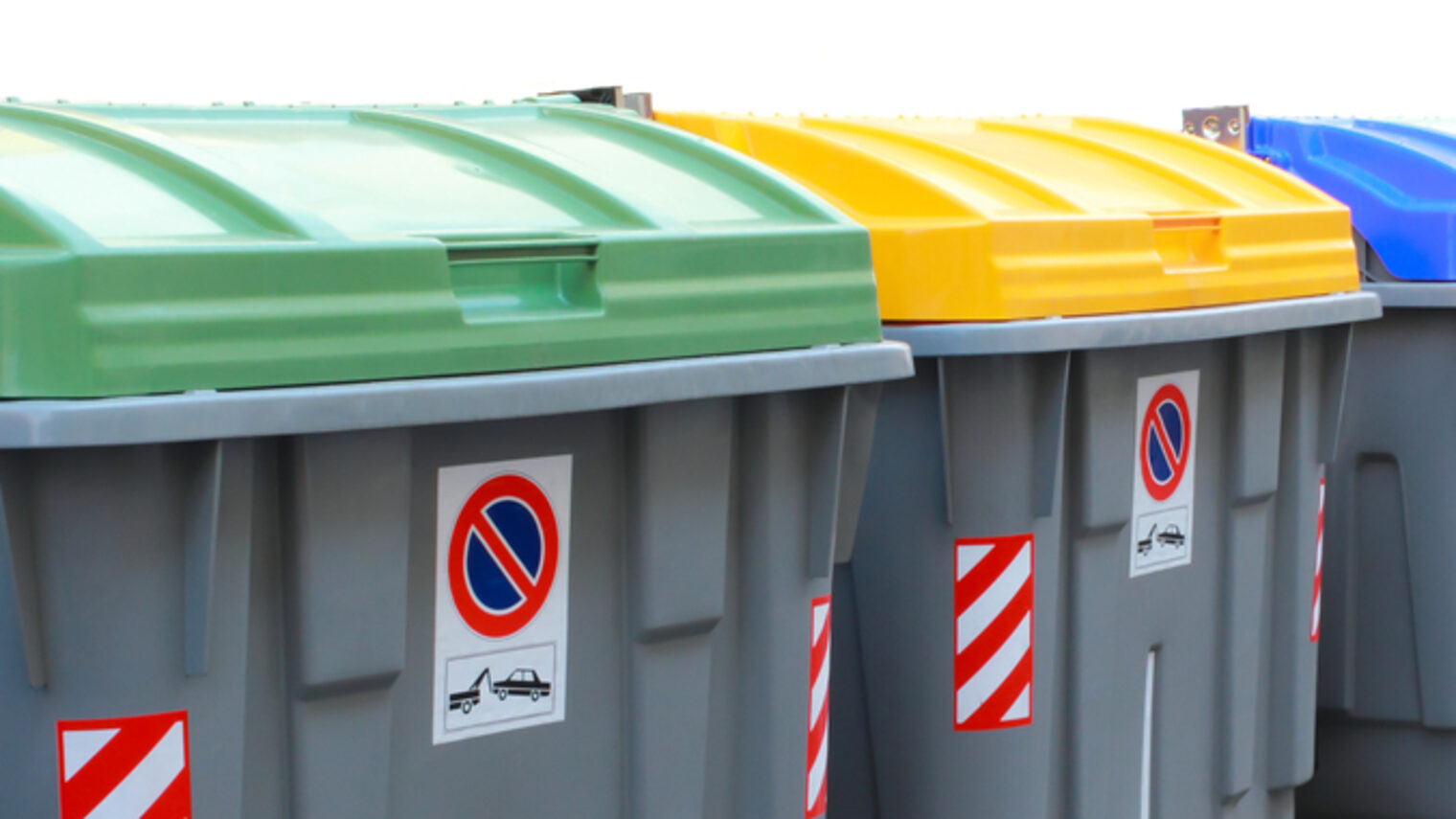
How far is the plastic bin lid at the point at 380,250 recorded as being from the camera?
160 cm

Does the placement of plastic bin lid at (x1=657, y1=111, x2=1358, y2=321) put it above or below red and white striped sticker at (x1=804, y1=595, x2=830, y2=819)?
above

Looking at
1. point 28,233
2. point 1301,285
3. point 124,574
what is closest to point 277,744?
point 124,574

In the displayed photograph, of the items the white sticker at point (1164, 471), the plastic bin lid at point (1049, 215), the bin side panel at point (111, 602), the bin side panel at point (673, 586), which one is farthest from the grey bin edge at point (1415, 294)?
the bin side panel at point (111, 602)

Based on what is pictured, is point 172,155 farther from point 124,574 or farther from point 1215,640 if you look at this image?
point 1215,640

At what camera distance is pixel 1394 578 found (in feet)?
12.3

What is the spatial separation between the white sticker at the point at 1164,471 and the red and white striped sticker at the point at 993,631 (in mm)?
274

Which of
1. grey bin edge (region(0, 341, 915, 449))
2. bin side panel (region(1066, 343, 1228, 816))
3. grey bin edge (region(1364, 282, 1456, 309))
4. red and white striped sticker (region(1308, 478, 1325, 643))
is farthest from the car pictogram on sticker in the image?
grey bin edge (region(1364, 282, 1456, 309))

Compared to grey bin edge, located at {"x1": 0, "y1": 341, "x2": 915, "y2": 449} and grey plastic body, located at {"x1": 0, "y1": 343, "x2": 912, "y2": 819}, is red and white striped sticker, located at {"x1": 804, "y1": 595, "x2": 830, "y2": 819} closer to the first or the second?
grey plastic body, located at {"x1": 0, "y1": 343, "x2": 912, "y2": 819}

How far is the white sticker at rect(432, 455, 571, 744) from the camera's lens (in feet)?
6.19

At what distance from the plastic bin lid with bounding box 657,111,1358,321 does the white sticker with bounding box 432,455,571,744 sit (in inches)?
32.1

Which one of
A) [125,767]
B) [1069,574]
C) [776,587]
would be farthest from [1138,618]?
[125,767]

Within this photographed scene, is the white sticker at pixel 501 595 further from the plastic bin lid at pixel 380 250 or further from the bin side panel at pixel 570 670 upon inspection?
the plastic bin lid at pixel 380 250

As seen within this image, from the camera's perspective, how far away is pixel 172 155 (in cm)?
191

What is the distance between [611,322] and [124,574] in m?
0.62
